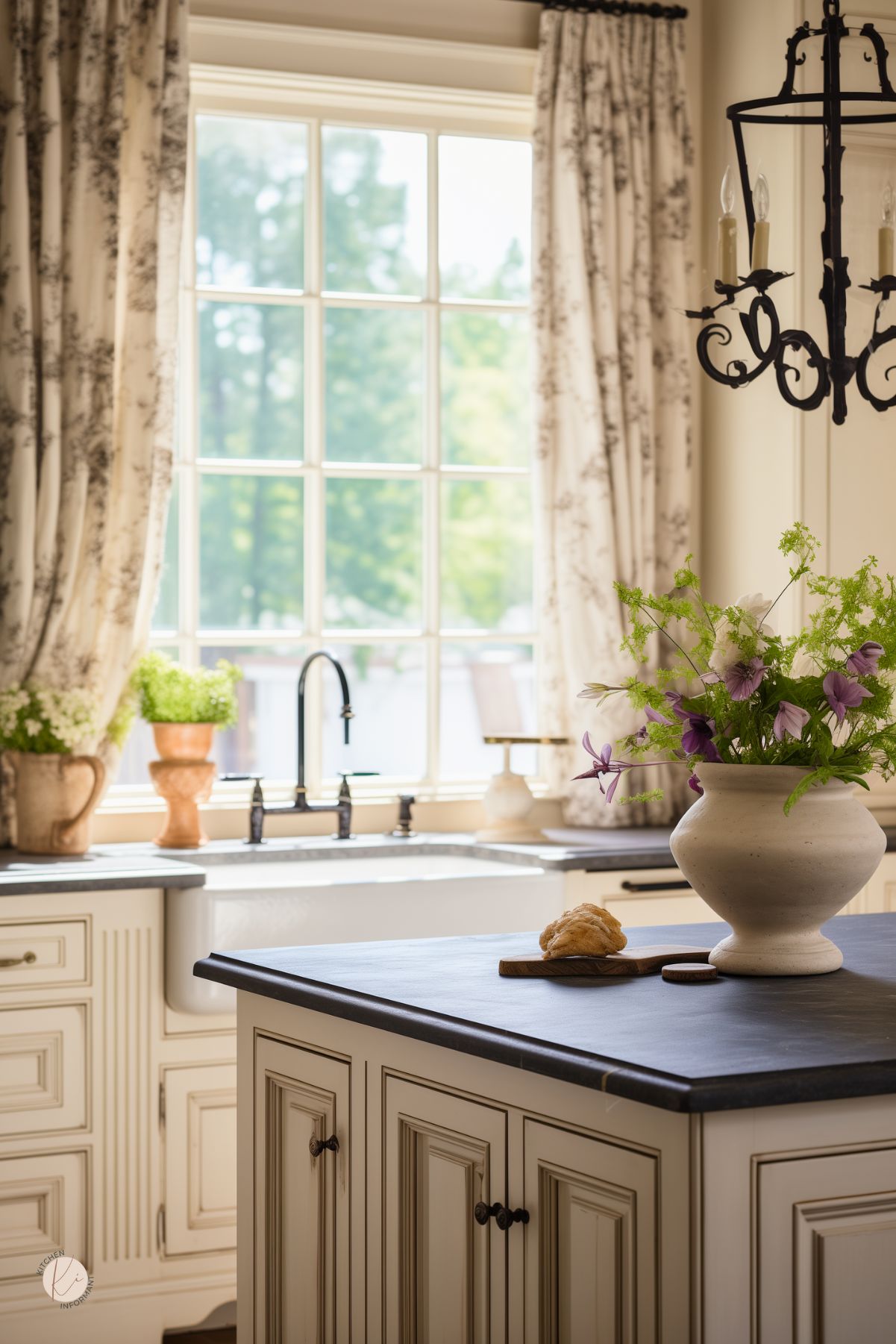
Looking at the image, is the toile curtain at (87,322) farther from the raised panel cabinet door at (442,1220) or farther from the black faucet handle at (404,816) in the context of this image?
the raised panel cabinet door at (442,1220)

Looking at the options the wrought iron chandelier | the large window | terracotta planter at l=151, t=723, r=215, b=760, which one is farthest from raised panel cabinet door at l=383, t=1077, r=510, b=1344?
the large window

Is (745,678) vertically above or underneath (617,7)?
underneath

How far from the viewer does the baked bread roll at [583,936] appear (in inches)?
76.5

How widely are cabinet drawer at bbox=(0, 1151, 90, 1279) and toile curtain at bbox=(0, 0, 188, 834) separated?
103 centimetres

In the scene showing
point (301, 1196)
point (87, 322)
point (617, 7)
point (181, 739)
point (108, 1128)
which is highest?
point (617, 7)

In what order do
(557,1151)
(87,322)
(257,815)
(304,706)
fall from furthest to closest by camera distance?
(304,706)
(257,815)
(87,322)
(557,1151)

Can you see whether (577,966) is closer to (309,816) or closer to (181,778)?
(181,778)

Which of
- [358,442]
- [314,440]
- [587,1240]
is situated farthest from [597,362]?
[587,1240]

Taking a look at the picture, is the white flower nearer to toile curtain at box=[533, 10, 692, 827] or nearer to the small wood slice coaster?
the small wood slice coaster

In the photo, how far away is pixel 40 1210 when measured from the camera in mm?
3084

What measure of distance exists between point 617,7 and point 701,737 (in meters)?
2.91

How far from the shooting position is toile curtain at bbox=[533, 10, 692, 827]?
Answer: 411 cm

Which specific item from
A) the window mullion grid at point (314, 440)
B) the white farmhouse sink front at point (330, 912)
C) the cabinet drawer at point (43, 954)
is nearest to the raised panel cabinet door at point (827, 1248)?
the white farmhouse sink front at point (330, 912)

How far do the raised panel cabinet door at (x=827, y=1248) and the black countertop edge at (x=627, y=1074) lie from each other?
0.24 ft
